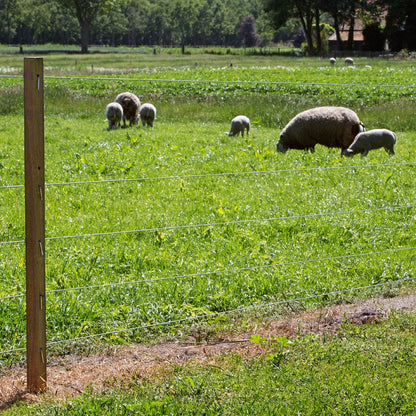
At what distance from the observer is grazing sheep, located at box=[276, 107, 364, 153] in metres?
15.3

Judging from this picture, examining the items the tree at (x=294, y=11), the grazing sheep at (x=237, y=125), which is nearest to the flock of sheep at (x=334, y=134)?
the grazing sheep at (x=237, y=125)

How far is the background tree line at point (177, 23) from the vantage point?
242ft

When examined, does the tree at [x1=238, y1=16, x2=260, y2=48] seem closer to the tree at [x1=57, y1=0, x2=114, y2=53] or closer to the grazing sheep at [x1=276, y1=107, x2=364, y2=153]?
the tree at [x1=57, y1=0, x2=114, y2=53]

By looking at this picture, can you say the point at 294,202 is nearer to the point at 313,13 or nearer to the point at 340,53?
the point at 340,53

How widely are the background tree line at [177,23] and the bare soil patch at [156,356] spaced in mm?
71063

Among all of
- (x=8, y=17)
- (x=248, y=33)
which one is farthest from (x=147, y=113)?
(x=248, y=33)

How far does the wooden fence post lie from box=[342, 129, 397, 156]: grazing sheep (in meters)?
11.9

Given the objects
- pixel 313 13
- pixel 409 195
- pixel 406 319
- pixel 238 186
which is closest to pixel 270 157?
pixel 238 186

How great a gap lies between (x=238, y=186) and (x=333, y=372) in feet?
20.0

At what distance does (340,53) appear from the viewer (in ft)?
234

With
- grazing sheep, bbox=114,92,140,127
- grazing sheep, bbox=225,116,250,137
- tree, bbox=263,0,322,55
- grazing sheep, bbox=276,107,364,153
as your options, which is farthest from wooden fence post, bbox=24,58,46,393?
tree, bbox=263,0,322,55

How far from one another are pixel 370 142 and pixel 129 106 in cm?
983

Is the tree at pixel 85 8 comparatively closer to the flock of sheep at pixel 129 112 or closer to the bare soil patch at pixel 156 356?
the flock of sheep at pixel 129 112

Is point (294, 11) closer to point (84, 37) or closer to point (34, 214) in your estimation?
point (84, 37)
